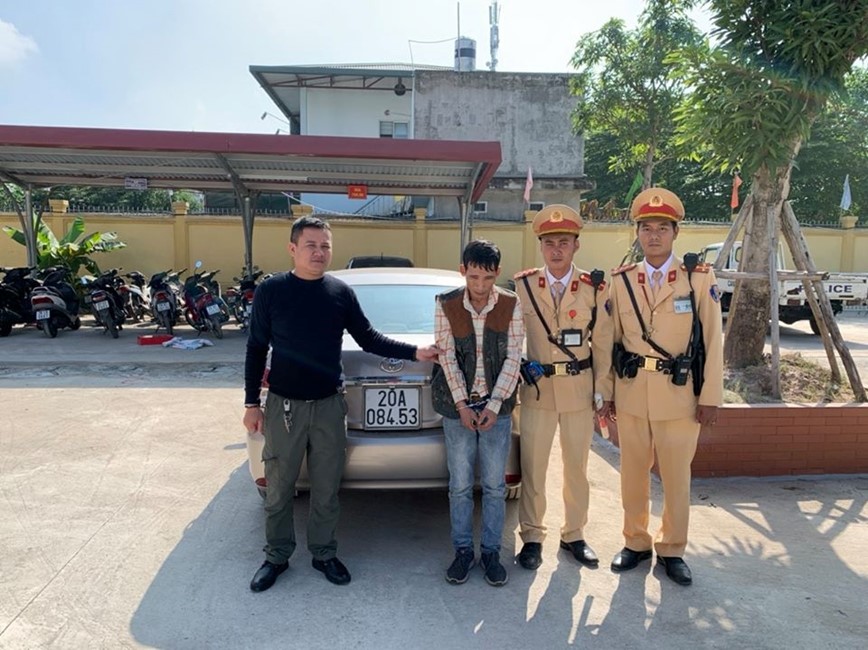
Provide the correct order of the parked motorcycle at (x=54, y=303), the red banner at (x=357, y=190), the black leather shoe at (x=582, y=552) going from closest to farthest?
the black leather shoe at (x=582, y=552) < the parked motorcycle at (x=54, y=303) < the red banner at (x=357, y=190)

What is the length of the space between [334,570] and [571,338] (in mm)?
1620

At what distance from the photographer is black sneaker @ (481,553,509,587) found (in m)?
3.09

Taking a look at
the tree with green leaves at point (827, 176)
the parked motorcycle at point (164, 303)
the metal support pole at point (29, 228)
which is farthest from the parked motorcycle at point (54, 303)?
the tree with green leaves at point (827, 176)

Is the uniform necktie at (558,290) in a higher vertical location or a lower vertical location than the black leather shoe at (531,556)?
higher

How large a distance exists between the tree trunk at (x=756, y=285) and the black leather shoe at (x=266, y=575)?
14.0 ft

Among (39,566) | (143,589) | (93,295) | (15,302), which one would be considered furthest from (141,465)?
(15,302)

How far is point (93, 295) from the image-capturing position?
1061 cm

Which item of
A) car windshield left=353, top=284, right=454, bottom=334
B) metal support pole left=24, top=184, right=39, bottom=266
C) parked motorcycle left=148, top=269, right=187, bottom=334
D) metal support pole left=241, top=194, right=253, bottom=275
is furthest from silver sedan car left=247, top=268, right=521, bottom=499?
metal support pole left=24, top=184, right=39, bottom=266

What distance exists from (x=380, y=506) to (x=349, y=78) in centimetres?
2239

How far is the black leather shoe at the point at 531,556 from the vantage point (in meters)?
3.26

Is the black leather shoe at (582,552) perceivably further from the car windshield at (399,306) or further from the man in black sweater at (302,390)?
the car windshield at (399,306)

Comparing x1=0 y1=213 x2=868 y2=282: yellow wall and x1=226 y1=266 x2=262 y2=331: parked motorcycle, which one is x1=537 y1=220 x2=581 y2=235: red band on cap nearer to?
x1=226 y1=266 x2=262 y2=331: parked motorcycle

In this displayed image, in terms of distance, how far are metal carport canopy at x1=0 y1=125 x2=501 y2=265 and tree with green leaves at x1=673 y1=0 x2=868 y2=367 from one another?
5270 mm

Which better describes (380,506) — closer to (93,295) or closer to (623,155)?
(93,295)
